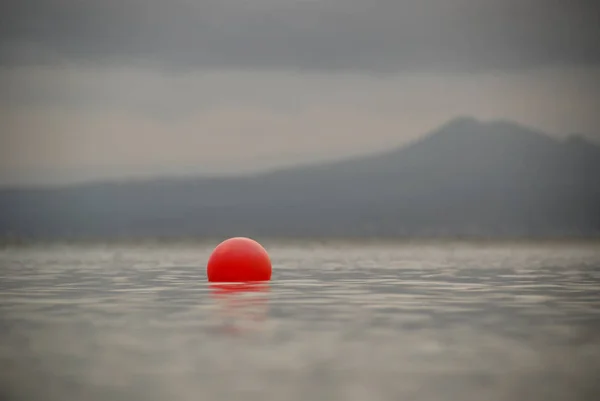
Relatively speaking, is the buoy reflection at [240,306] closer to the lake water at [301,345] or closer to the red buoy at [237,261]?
the lake water at [301,345]

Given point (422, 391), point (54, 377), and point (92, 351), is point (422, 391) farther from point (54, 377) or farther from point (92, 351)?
point (92, 351)

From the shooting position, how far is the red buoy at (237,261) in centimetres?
2291

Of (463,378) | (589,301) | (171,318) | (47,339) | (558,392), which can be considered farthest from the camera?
(589,301)

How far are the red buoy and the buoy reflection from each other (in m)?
0.37

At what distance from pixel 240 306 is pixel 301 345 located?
528 centimetres

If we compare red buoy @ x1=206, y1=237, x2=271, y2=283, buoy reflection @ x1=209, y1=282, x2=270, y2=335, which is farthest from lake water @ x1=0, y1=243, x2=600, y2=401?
red buoy @ x1=206, y1=237, x2=271, y2=283

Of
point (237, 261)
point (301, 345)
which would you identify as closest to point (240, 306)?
point (301, 345)

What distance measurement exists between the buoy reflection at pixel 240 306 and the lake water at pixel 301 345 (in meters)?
0.03

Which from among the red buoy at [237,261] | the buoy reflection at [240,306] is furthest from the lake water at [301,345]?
the red buoy at [237,261]

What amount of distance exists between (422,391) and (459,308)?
8.04m

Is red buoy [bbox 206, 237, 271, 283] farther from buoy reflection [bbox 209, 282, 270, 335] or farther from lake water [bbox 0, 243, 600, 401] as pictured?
lake water [bbox 0, 243, 600, 401]

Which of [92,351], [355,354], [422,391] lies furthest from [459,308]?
[422,391]

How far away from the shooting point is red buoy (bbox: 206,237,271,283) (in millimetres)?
22906

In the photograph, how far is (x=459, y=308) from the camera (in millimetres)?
16297
